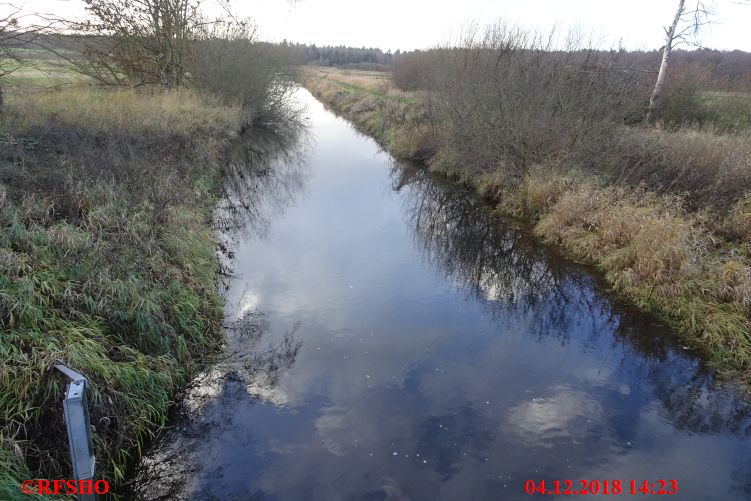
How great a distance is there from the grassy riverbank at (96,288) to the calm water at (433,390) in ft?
1.72

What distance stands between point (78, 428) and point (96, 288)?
267cm

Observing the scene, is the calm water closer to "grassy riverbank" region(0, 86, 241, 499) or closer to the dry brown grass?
"grassy riverbank" region(0, 86, 241, 499)

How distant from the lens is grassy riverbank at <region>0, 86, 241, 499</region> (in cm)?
359

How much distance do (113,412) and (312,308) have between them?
3308 mm

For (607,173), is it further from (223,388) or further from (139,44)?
(139,44)

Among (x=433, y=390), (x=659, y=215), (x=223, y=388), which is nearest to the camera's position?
(x=223, y=388)

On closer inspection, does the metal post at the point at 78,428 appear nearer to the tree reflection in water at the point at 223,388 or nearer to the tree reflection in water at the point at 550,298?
the tree reflection in water at the point at 223,388

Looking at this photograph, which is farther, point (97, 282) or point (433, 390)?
point (433, 390)

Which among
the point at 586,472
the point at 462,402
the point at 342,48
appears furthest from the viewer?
the point at 342,48

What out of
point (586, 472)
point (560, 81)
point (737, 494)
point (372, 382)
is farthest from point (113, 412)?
point (560, 81)

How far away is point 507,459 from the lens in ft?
14.1

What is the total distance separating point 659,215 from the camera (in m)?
8.50

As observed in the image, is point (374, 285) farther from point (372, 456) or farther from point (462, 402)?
point (372, 456)

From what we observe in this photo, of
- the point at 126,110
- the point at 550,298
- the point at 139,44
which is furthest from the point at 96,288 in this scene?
the point at 139,44
